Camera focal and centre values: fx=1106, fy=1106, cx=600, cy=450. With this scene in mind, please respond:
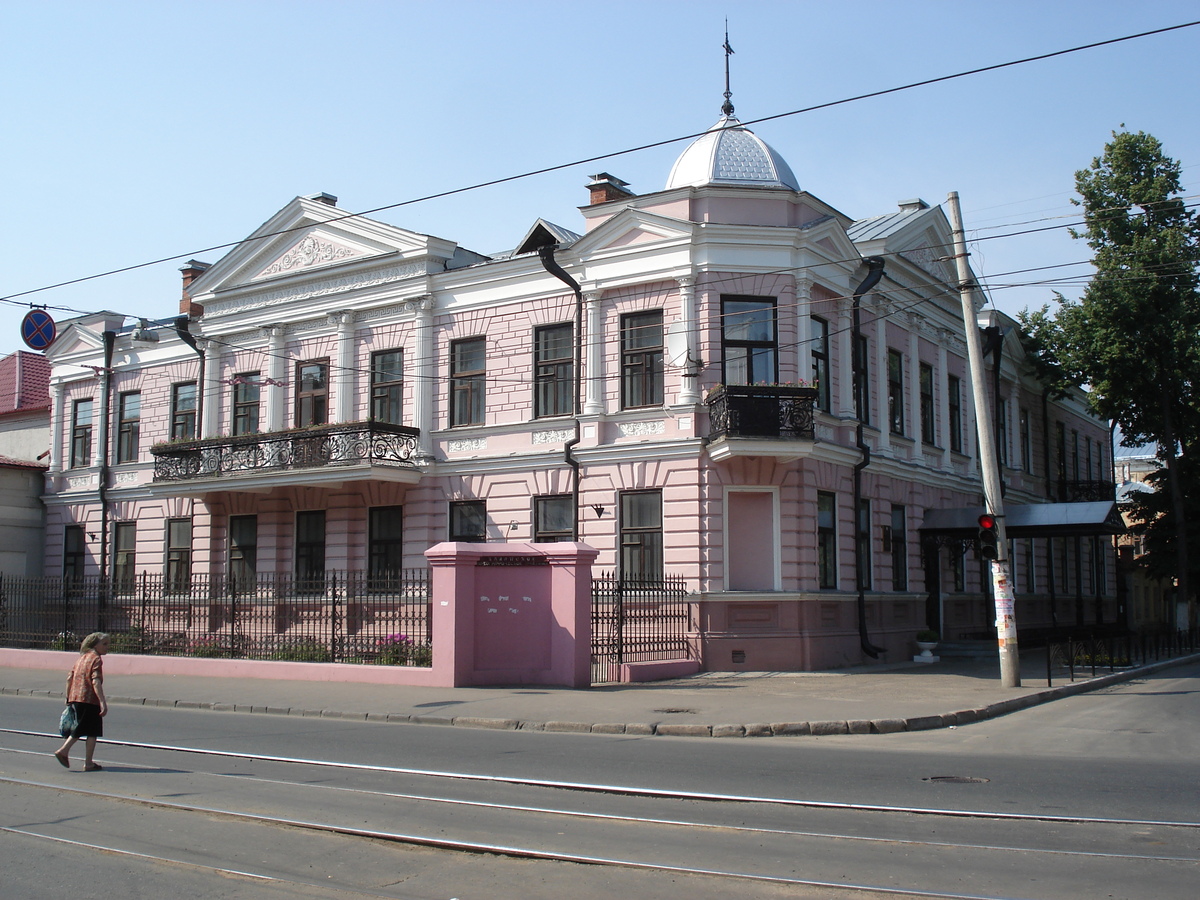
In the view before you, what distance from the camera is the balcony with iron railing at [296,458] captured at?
25.8 meters

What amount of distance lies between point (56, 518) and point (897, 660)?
25627mm

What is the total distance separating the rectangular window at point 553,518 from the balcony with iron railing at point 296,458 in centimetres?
333

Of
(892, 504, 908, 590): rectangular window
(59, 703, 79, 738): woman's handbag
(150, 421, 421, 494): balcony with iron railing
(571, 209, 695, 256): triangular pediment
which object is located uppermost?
(571, 209, 695, 256): triangular pediment

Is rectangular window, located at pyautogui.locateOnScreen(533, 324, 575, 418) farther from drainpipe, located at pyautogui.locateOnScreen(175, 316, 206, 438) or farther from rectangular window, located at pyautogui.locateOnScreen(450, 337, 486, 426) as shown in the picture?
drainpipe, located at pyautogui.locateOnScreen(175, 316, 206, 438)

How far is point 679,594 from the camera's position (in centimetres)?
2223

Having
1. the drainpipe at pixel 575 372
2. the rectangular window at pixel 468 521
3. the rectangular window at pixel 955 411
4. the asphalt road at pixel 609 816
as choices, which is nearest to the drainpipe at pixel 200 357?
the rectangular window at pixel 468 521

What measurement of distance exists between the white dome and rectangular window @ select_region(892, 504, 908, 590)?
8.41 metres

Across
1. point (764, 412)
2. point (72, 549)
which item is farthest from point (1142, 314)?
point (72, 549)

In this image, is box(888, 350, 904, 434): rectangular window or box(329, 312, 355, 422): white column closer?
box(888, 350, 904, 434): rectangular window

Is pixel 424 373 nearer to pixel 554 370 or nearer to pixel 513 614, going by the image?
pixel 554 370

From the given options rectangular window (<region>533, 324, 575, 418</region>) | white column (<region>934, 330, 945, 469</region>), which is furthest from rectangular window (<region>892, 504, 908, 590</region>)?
rectangular window (<region>533, 324, 575, 418</region>)

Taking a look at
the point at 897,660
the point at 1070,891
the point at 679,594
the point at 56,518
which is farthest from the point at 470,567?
the point at 56,518

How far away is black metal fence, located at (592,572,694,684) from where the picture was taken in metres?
20.2

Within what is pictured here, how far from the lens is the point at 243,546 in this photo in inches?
1168
